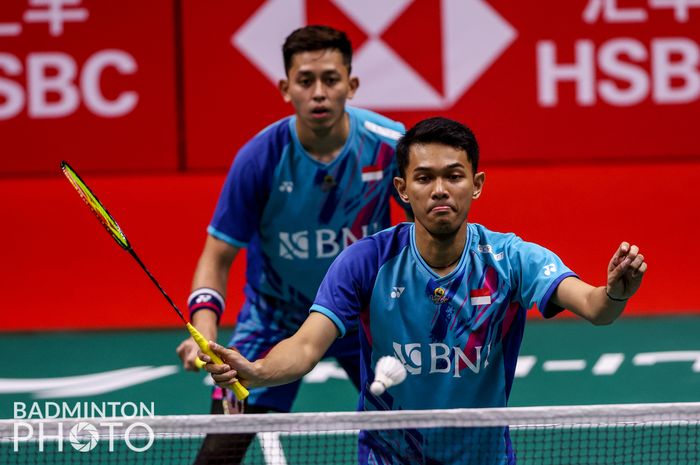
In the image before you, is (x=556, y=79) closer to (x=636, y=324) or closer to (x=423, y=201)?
(x=636, y=324)

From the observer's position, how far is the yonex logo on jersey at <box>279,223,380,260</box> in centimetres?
558

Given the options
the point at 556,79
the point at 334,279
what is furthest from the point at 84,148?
the point at 334,279

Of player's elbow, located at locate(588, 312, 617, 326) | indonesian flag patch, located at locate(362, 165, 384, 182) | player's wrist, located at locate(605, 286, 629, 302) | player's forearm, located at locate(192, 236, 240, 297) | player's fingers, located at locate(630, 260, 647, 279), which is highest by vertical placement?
player's fingers, located at locate(630, 260, 647, 279)

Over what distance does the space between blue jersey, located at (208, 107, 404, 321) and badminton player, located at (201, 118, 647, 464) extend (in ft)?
4.10

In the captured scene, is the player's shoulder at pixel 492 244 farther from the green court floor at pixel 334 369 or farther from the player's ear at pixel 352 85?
the green court floor at pixel 334 369

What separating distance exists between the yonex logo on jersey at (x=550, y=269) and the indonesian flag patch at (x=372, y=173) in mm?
1577

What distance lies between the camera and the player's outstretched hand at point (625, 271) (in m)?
3.65

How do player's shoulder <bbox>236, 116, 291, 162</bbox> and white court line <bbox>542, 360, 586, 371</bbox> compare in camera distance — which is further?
white court line <bbox>542, 360, 586, 371</bbox>

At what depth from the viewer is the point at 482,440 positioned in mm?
4191

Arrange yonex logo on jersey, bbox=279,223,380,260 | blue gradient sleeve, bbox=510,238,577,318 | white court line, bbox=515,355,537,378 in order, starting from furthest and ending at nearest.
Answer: white court line, bbox=515,355,537,378 < yonex logo on jersey, bbox=279,223,380,260 < blue gradient sleeve, bbox=510,238,577,318

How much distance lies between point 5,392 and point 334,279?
3.74 metres

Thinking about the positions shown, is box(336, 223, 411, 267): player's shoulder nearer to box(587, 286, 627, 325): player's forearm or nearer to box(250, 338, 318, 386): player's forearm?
box(250, 338, 318, 386): player's forearm

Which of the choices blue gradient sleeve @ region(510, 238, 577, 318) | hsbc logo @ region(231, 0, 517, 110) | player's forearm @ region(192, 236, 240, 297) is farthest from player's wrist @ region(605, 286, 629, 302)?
hsbc logo @ region(231, 0, 517, 110)

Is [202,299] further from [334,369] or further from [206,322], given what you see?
[334,369]
